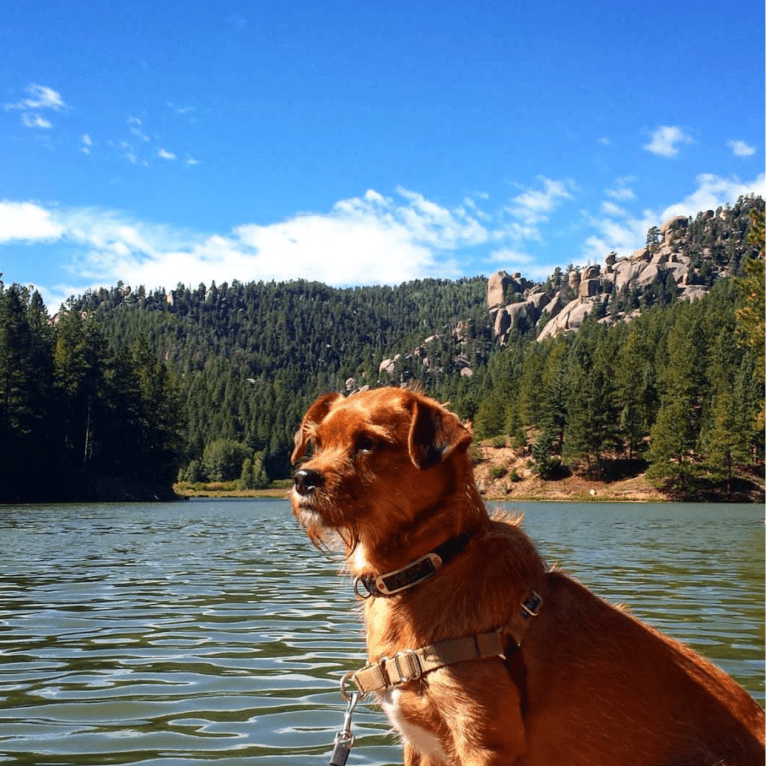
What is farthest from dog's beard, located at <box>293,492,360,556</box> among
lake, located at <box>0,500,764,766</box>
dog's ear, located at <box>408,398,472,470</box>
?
lake, located at <box>0,500,764,766</box>

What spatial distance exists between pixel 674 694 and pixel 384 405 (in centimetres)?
185

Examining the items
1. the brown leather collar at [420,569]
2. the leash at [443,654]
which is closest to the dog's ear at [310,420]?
the brown leather collar at [420,569]

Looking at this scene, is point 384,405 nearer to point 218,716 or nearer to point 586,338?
point 218,716

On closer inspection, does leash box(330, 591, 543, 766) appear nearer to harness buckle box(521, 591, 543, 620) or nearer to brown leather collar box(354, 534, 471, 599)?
harness buckle box(521, 591, 543, 620)

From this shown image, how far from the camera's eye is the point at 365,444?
3.90 metres

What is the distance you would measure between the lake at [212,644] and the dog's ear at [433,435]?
10.1 ft

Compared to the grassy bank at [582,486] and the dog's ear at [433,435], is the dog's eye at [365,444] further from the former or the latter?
the grassy bank at [582,486]

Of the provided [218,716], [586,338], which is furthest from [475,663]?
[586,338]

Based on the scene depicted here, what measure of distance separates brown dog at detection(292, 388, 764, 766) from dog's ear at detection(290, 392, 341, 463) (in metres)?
0.26

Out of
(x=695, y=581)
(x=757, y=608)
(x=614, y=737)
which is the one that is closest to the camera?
(x=614, y=737)

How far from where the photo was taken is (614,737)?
345 cm

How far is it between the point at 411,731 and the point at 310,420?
166 cm

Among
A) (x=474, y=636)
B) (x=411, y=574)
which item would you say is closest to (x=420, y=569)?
(x=411, y=574)

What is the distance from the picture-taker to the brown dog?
3434 mm
